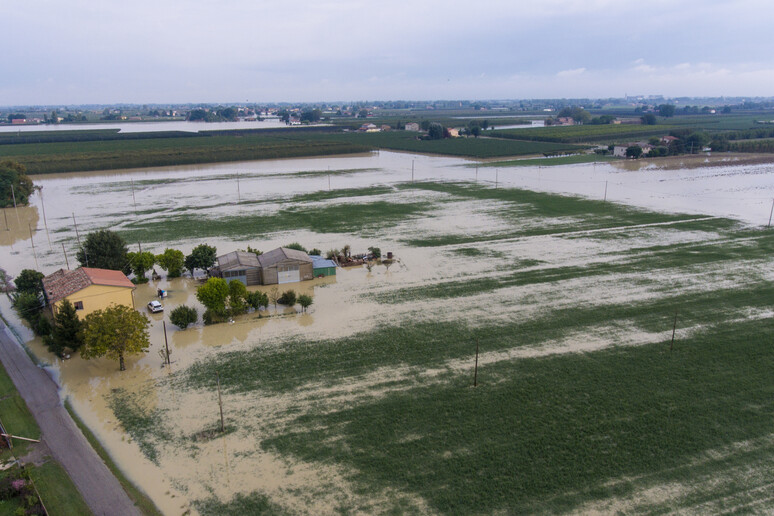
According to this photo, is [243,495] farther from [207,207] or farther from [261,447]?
[207,207]

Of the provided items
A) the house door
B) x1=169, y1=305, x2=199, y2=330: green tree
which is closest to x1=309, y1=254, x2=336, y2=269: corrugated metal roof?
the house door

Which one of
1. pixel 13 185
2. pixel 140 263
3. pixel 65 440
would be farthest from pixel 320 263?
pixel 13 185

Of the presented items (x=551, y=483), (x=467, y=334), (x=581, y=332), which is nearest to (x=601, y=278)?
(x=581, y=332)

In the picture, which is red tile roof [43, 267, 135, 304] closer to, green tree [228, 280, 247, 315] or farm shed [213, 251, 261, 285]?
green tree [228, 280, 247, 315]

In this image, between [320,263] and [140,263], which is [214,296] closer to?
[320,263]

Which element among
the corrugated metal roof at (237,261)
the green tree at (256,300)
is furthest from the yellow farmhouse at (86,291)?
the corrugated metal roof at (237,261)

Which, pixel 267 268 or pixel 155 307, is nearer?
pixel 155 307
